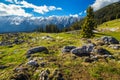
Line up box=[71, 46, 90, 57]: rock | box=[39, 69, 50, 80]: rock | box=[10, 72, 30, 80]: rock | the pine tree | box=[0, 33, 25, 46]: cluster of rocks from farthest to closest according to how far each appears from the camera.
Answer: box=[0, 33, 25, 46]: cluster of rocks < the pine tree < box=[71, 46, 90, 57]: rock < box=[10, 72, 30, 80]: rock < box=[39, 69, 50, 80]: rock

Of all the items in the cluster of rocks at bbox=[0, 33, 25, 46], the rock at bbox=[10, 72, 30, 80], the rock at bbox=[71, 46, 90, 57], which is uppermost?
the rock at bbox=[71, 46, 90, 57]

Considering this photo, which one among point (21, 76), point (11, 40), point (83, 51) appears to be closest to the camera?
point (21, 76)

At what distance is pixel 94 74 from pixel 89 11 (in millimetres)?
50825

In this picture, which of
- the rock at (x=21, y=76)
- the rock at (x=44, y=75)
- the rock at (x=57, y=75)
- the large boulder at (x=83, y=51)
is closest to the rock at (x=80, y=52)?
Result: the large boulder at (x=83, y=51)

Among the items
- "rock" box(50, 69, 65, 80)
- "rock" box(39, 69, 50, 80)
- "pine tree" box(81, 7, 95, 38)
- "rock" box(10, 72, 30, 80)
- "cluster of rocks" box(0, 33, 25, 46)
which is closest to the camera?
"rock" box(50, 69, 65, 80)

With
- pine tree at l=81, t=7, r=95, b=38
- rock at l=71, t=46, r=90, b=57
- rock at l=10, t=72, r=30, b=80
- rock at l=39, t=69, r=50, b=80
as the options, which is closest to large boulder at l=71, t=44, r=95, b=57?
rock at l=71, t=46, r=90, b=57

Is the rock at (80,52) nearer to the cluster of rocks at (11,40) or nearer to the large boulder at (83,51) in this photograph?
the large boulder at (83,51)

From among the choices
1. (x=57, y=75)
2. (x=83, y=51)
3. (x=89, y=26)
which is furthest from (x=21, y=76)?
(x=89, y=26)

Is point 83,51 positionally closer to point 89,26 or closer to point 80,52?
point 80,52

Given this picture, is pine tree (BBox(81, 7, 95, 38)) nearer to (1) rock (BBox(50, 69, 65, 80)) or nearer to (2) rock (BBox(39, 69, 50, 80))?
(1) rock (BBox(50, 69, 65, 80))

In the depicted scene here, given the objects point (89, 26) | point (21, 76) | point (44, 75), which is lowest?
point (21, 76)

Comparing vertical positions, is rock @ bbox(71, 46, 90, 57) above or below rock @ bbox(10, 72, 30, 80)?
above

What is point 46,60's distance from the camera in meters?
43.2

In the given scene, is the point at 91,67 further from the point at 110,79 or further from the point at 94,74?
the point at 110,79
